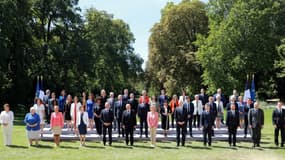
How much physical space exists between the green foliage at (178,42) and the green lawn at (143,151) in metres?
34.1

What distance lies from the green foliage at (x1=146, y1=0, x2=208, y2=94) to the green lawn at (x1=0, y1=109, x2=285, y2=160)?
34.1 m

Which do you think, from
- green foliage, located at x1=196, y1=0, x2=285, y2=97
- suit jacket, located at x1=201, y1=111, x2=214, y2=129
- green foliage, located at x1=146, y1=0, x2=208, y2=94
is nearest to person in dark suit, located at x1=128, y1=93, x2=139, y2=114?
suit jacket, located at x1=201, y1=111, x2=214, y2=129

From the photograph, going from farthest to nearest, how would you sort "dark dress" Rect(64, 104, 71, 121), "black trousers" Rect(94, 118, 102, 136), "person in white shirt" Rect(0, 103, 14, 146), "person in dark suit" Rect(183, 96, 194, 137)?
"dark dress" Rect(64, 104, 71, 121) → "black trousers" Rect(94, 118, 102, 136) → "person in dark suit" Rect(183, 96, 194, 137) → "person in white shirt" Rect(0, 103, 14, 146)

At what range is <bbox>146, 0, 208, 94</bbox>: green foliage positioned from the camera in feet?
173

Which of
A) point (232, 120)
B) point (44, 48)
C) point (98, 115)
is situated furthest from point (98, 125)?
point (44, 48)

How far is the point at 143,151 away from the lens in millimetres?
16516

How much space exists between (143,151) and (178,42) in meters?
39.4

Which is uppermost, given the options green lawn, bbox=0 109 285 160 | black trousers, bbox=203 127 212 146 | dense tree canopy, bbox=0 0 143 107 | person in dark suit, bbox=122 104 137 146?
dense tree canopy, bbox=0 0 143 107

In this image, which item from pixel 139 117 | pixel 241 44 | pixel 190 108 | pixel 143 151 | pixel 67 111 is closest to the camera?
pixel 143 151

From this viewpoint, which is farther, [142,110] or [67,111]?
[67,111]

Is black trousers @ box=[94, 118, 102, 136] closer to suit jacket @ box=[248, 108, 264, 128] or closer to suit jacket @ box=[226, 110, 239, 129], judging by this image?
suit jacket @ box=[226, 110, 239, 129]

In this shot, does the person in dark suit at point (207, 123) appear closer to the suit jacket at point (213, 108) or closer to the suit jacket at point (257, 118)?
the suit jacket at point (213, 108)

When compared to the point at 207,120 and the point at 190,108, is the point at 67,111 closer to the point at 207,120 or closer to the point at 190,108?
the point at 190,108

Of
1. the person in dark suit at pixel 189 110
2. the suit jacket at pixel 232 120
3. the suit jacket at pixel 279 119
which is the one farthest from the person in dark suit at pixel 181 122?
the suit jacket at pixel 279 119
